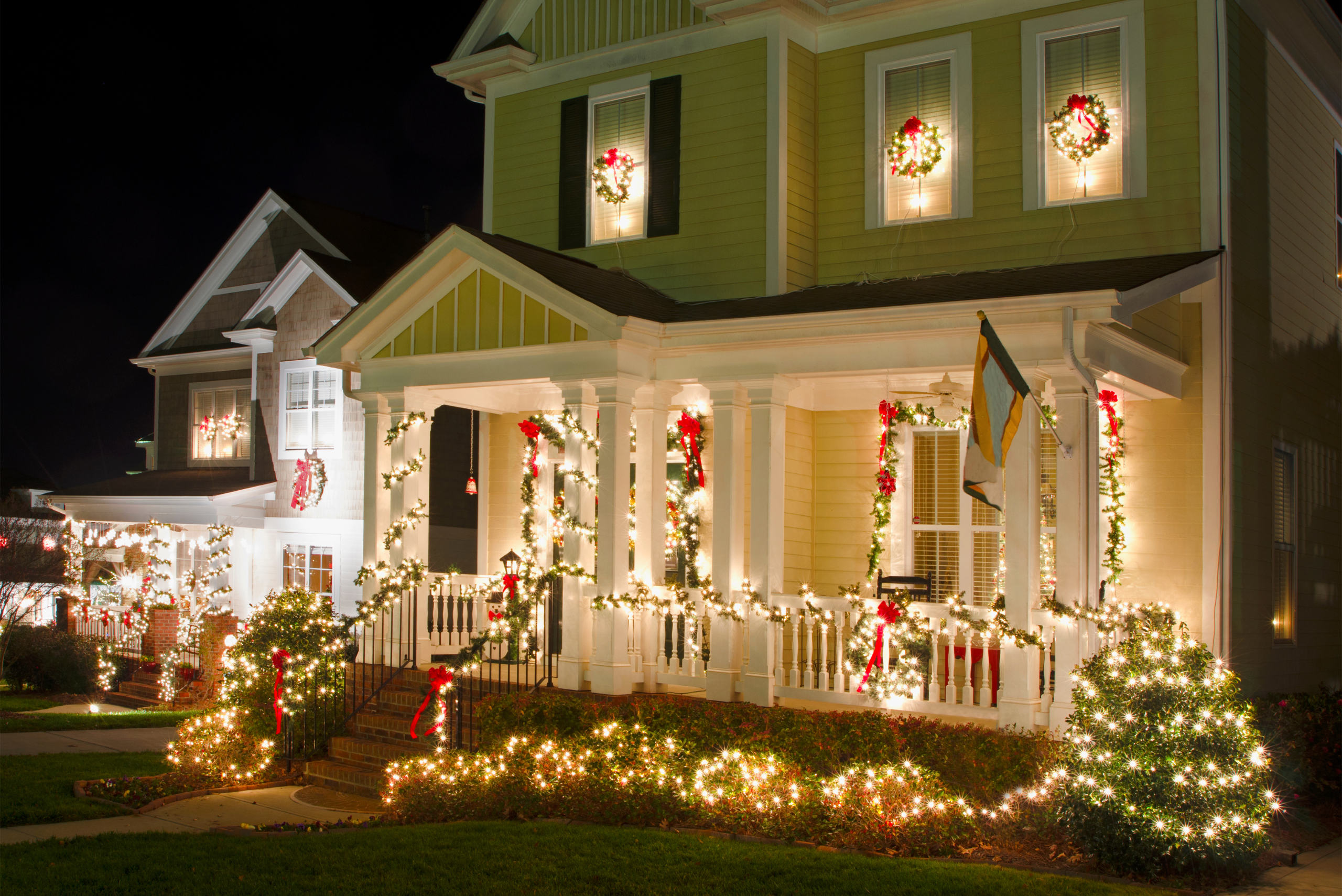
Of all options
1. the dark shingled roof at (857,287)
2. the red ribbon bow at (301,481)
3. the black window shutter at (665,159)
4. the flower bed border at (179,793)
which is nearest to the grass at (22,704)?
the red ribbon bow at (301,481)

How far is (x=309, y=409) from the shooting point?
65.6ft

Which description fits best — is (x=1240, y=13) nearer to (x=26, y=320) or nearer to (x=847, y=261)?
(x=847, y=261)

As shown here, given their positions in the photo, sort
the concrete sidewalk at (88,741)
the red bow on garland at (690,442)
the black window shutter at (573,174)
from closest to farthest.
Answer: the red bow on garland at (690,442), the concrete sidewalk at (88,741), the black window shutter at (573,174)

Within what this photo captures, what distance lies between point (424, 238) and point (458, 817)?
1656cm

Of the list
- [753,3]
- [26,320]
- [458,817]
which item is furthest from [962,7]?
[26,320]

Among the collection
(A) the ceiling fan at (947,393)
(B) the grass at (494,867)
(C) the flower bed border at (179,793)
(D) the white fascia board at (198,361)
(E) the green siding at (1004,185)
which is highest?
(E) the green siding at (1004,185)

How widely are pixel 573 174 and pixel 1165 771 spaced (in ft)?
32.9

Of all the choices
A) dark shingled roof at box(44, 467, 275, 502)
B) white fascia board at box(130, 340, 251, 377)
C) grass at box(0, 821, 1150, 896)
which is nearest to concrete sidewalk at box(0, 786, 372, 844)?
grass at box(0, 821, 1150, 896)

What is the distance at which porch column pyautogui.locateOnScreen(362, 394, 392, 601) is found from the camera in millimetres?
13250

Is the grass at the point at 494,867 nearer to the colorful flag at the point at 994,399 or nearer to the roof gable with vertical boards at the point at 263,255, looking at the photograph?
the colorful flag at the point at 994,399

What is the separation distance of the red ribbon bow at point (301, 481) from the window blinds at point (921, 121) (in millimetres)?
10803

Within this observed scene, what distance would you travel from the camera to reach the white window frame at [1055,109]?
1198cm

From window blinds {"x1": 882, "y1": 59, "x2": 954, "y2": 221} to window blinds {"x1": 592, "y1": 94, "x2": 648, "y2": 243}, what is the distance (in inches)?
115

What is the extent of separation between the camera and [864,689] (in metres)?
10.7
